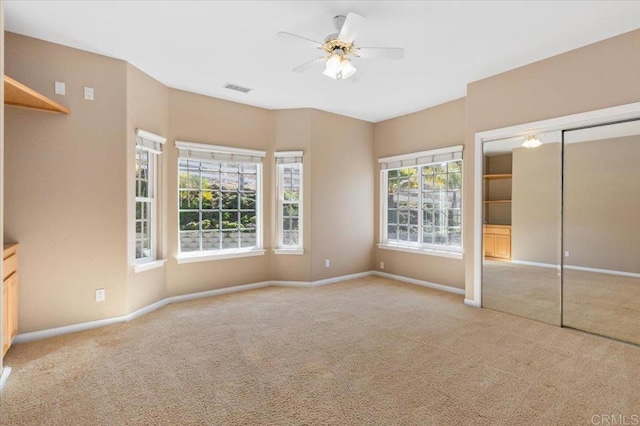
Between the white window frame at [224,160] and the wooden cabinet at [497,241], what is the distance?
10.7 ft

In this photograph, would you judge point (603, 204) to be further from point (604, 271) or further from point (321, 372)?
point (321, 372)

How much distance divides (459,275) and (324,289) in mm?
2063

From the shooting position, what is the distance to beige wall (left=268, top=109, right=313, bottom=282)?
544 centimetres

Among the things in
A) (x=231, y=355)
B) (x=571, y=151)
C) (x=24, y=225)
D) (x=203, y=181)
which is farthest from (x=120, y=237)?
(x=571, y=151)

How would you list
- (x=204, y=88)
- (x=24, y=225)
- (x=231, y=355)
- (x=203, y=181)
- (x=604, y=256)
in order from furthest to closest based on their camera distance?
1. (x=203, y=181)
2. (x=204, y=88)
3. (x=604, y=256)
4. (x=24, y=225)
5. (x=231, y=355)

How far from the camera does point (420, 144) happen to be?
5.61m

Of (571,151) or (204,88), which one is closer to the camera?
(571,151)

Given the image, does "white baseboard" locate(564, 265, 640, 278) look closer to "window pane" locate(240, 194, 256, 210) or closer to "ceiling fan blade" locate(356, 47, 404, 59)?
"ceiling fan blade" locate(356, 47, 404, 59)

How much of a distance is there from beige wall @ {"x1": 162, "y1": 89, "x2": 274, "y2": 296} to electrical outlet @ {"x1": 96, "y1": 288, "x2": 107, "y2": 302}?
946 mm

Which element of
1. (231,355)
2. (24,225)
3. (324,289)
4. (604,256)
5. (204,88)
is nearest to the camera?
(231,355)

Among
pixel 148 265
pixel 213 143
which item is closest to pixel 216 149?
pixel 213 143

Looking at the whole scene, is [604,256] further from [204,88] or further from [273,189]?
[204,88]

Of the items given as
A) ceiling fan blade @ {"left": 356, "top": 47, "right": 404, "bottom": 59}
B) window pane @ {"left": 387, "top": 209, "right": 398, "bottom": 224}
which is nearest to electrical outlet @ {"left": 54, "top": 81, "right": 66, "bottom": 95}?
ceiling fan blade @ {"left": 356, "top": 47, "right": 404, "bottom": 59}

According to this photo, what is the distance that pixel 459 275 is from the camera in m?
5.05
